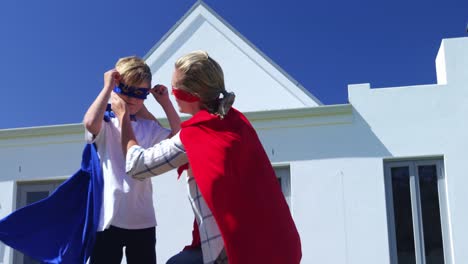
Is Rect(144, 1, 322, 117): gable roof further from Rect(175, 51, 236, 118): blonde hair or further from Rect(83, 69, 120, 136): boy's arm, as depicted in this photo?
Rect(175, 51, 236, 118): blonde hair

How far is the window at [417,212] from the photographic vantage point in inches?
262

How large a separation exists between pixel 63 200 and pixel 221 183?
1112 millimetres

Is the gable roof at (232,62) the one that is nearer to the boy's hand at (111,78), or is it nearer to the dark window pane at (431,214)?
the dark window pane at (431,214)

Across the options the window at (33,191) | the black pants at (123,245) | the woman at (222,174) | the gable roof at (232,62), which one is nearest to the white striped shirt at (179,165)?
the woman at (222,174)

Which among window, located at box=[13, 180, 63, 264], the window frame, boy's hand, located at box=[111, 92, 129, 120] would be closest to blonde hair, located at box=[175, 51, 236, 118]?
boy's hand, located at box=[111, 92, 129, 120]

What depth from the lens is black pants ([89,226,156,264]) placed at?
8.82ft

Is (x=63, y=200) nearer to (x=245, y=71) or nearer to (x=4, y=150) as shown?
(x=4, y=150)

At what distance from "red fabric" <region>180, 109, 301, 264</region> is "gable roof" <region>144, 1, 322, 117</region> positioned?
6756 millimetres

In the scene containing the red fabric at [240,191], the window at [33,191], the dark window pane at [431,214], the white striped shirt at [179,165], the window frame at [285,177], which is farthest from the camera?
the window at [33,191]

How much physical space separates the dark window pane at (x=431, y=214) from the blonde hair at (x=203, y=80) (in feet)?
16.6

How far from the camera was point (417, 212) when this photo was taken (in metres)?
6.72

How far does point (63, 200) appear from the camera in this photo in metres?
2.85

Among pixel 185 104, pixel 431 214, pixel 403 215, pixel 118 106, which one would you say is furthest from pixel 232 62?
pixel 185 104

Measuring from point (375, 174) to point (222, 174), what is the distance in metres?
5.04
